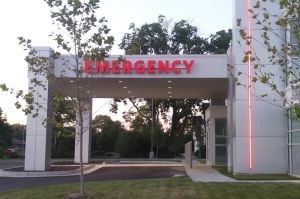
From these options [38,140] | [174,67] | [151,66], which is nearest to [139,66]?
[151,66]

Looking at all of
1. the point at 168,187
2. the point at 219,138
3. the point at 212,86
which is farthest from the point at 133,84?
the point at 168,187

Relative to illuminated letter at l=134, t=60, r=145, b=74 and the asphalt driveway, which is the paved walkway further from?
illuminated letter at l=134, t=60, r=145, b=74

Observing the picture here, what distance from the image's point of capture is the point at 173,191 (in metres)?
15.3

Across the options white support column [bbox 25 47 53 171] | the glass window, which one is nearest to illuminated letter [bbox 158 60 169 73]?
white support column [bbox 25 47 53 171]

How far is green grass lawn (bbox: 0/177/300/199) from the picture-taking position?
1426cm

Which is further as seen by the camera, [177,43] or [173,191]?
[177,43]

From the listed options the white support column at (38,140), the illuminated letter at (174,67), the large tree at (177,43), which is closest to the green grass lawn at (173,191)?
the white support column at (38,140)

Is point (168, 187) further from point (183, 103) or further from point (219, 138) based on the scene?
point (183, 103)

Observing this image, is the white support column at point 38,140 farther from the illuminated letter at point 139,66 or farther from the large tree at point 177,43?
the large tree at point 177,43

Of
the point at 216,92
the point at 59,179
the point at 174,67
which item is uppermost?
the point at 174,67

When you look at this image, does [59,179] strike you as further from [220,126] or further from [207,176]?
[220,126]

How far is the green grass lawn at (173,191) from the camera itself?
1426 cm

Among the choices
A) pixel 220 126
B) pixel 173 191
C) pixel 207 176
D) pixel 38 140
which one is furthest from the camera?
pixel 220 126

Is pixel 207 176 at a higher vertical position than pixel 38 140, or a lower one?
lower
